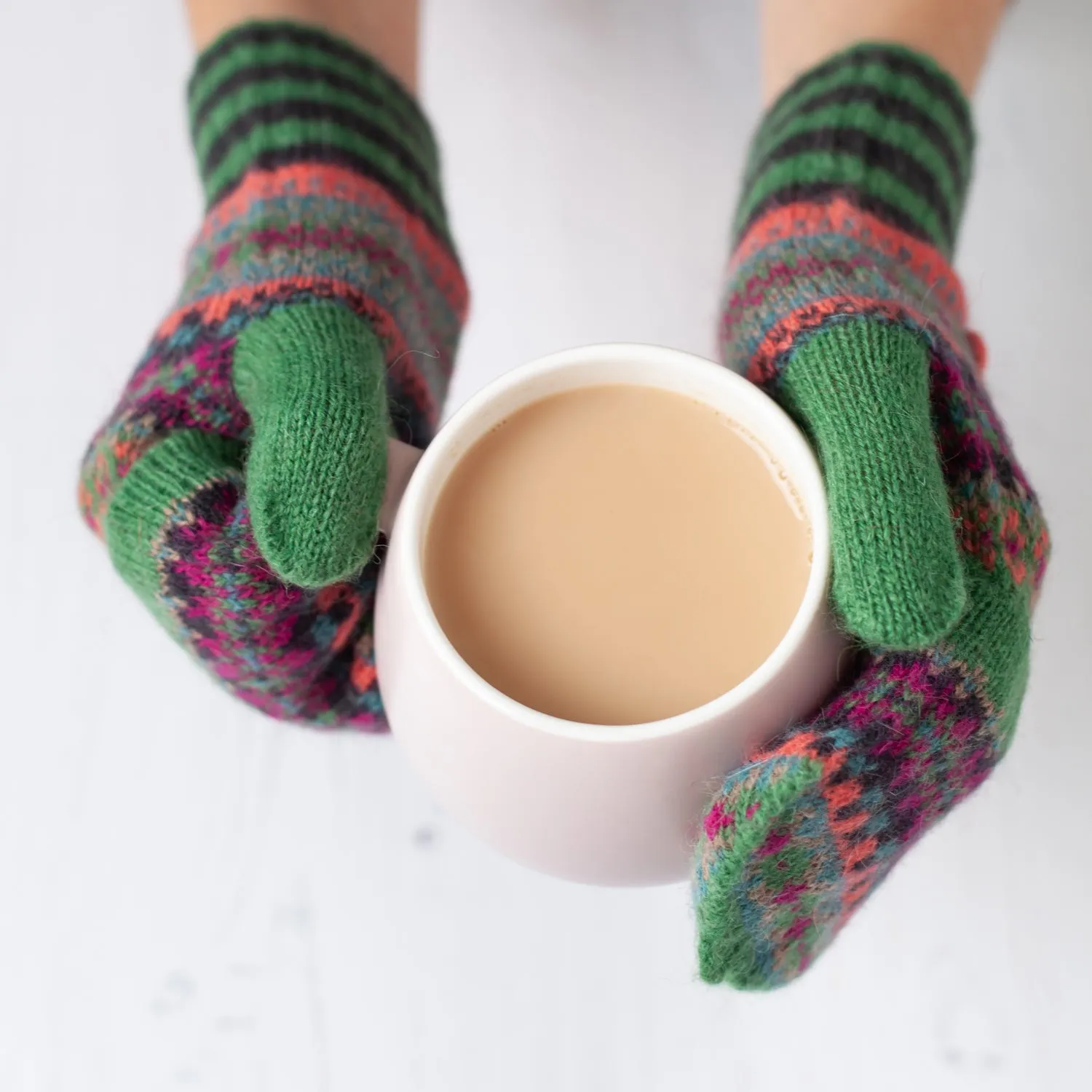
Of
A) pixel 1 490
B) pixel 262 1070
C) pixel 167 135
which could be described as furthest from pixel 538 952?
pixel 167 135

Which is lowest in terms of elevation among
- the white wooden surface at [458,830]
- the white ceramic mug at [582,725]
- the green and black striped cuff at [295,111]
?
the white wooden surface at [458,830]

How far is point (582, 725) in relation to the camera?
0.31m

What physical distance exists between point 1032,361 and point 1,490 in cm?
55

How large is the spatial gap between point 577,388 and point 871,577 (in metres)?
0.11

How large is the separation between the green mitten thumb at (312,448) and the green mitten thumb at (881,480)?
0.14m

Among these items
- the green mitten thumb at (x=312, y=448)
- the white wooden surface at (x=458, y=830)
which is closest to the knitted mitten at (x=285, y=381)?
the green mitten thumb at (x=312, y=448)

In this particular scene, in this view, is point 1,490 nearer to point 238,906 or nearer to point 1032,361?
point 238,906

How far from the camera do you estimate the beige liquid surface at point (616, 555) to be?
333 mm

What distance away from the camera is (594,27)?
708 millimetres

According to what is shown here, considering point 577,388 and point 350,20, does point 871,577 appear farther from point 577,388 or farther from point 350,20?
point 350,20

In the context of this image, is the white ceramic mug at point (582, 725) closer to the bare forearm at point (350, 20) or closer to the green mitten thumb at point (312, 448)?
the green mitten thumb at point (312, 448)

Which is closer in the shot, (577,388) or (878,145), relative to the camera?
(577,388)

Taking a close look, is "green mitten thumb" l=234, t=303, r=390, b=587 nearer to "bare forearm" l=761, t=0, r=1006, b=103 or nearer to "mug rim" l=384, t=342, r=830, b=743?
"mug rim" l=384, t=342, r=830, b=743

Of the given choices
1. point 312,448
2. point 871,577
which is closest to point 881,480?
point 871,577
